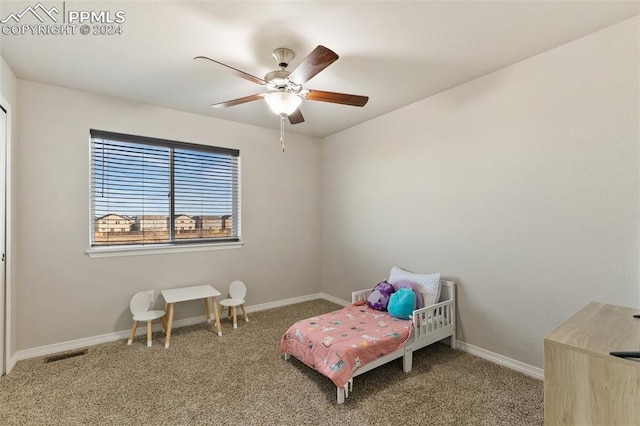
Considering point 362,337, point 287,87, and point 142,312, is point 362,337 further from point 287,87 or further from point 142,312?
point 142,312

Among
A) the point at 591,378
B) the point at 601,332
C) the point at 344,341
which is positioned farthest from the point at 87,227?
the point at 601,332

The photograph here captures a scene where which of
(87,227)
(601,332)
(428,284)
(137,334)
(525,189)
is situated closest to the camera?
(601,332)

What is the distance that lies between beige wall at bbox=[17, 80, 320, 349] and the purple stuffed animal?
5.54 feet

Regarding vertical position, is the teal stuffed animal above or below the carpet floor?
above

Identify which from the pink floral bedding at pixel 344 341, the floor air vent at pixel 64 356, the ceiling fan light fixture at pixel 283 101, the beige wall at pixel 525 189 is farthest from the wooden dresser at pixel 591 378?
the floor air vent at pixel 64 356

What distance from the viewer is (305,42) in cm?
216

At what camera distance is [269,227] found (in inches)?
168

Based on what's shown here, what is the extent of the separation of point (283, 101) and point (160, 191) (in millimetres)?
2147

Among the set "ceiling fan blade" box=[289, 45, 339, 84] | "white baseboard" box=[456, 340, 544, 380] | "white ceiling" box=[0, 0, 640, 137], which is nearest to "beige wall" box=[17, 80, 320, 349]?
"white ceiling" box=[0, 0, 640, 137]

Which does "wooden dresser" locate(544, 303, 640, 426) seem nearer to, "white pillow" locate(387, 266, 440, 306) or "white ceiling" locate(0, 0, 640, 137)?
"white pillow" locate(387, 266, 440, 306)

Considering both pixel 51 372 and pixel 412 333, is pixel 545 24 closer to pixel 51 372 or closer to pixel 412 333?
pixel 412 333

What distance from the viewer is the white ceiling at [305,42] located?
182 centimetres

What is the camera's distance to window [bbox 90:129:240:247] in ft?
10.5

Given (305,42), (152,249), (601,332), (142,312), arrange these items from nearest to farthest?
1. (601,332)
2. (305,42)
3. (142,312)
4. (152,249)
